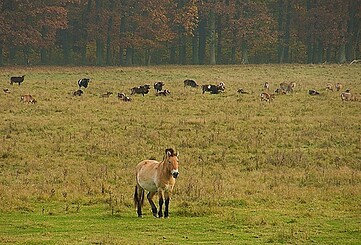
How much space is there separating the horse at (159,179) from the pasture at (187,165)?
37 cm

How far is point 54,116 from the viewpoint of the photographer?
33219 mm

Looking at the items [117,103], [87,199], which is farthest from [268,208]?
[117,103]

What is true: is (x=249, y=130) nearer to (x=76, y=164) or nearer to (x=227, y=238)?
(x=76, y=164)

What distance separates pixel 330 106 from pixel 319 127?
6779 mm

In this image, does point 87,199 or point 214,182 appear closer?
point 87,199

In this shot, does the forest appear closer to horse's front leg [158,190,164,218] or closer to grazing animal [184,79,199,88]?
grazing animal [184,79,199,88]

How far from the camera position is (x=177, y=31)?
76.7 m

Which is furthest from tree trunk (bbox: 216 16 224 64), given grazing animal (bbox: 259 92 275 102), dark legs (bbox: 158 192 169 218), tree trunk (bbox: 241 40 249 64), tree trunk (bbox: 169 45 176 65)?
dark legs (bbox: 158 192 169 218)

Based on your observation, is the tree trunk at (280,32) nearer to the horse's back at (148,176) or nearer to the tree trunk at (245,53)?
the tree trunk at (245,53)

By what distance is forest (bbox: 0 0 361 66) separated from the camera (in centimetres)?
7031

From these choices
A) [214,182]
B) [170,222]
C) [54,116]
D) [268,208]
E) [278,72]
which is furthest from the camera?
[278,72]

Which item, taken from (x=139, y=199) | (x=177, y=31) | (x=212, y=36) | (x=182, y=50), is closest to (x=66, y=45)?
(x=177, y=31)

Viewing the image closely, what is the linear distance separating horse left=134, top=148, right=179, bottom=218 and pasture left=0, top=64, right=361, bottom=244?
371 millimetres

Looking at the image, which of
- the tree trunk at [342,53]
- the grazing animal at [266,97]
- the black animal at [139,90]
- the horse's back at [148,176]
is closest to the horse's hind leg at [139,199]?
the horse's back at [148,176]
